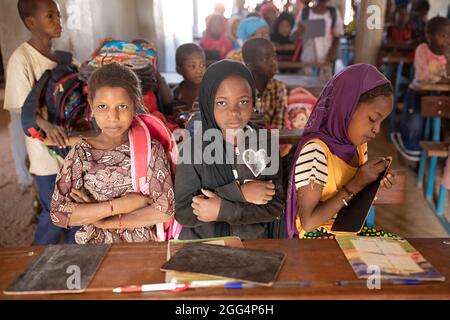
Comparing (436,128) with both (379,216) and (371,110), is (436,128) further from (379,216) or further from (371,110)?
(371,110)

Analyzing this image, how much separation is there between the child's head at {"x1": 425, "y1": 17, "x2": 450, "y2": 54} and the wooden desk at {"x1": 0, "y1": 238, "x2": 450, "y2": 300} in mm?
3582

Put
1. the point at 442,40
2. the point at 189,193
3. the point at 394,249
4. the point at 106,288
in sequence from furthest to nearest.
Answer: the point at 442,40
the point at 189,193
the point at 394,249
the point at 106,288

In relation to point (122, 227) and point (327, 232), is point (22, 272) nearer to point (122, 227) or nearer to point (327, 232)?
point (122, 227)

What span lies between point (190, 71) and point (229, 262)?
222 cm

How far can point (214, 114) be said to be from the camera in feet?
5.34

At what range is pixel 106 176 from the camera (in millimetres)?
Result: 1597

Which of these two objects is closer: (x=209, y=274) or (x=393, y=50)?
(x=209, y=274)

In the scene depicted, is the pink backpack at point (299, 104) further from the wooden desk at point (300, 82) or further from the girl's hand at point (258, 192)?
the girl's hand at point (258, 192)

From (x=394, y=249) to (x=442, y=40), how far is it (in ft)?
12.3

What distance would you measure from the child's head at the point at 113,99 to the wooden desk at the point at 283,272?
48 cm

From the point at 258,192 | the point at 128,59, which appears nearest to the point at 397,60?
the point at 128,59

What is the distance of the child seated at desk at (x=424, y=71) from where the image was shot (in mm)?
4293

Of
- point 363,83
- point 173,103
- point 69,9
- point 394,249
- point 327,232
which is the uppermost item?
point 69,9

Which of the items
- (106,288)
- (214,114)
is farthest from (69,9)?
(106,288)
